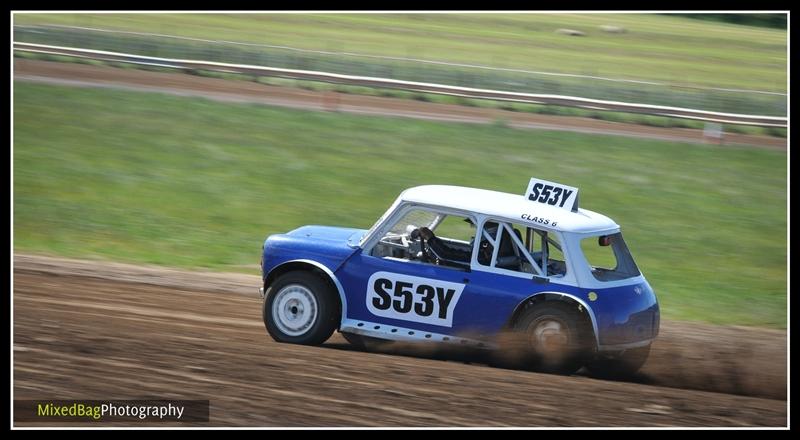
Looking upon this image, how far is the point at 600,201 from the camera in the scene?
62.6ft

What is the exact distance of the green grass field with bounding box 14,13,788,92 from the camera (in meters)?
31.6

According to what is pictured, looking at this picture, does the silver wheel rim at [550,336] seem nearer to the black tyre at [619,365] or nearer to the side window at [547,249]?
the side window at [547,249]

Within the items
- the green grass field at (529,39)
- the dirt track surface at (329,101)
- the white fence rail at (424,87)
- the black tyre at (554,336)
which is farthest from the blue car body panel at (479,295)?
the green grass field at (529,39)

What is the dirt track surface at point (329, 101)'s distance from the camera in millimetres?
25406

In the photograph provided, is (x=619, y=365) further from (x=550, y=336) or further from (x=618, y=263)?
(x=550, y=336)

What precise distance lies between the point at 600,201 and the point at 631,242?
96.3 inches

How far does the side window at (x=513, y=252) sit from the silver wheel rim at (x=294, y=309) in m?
1.79

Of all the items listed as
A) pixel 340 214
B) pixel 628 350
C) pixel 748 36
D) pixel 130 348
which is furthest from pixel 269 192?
pixel 748 36

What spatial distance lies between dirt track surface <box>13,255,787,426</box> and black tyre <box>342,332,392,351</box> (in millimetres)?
124

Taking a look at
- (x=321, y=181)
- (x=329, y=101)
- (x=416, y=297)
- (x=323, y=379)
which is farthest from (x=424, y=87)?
(x=323, y=379)

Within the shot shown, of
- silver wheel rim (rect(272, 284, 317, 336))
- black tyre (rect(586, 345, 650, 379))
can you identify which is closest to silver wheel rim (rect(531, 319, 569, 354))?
black tyre (rect(586, 345, 650, 379))

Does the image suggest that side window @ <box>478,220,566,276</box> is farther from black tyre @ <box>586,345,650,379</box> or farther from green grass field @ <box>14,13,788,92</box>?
green grass field @ <box>14,13,788,92</box>
